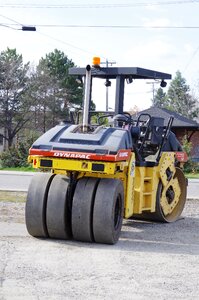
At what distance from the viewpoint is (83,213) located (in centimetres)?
835

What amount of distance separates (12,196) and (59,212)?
6.28 m

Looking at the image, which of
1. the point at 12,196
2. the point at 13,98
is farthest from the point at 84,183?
the point at 13,98

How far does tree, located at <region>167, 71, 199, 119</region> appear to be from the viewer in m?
74.9

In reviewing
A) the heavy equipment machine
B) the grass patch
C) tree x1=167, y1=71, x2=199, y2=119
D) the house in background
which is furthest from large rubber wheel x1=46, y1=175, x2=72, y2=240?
tree x1=167, y1=71, x2=199, y2=119

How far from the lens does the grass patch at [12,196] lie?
13.7 m

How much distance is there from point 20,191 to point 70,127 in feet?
24.3

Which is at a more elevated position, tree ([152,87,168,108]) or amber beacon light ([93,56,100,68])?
tree ([152,87,168,108])

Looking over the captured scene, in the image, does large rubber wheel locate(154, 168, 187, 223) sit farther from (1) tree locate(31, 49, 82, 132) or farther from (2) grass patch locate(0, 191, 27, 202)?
(1) tree locate(31, 49, 82, 132)

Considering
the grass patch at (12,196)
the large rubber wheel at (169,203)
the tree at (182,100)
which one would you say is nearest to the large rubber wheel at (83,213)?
the large rubber wheel at (169,203)

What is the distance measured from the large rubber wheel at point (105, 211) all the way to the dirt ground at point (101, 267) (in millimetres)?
155

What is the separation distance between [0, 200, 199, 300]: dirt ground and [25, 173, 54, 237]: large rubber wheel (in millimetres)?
164

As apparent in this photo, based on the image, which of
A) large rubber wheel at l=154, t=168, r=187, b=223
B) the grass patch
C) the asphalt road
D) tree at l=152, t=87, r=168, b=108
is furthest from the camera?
tree at l=152, t=87, r=168, b=108

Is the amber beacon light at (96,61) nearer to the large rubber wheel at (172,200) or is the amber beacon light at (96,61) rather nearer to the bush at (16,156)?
the large rubber wheel at (172,200)

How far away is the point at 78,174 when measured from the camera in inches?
346
